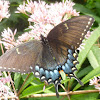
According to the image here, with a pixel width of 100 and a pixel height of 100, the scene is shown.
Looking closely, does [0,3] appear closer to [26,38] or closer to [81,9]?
[26,38]

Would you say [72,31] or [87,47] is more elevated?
[72,31]

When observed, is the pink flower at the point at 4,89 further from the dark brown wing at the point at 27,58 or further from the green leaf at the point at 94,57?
the green leaf at the point at 94,57

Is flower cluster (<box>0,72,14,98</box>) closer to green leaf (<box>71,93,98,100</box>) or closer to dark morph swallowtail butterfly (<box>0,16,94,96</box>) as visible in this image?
dark morph swallowtail butterfly (<box>0,16,94,96</box>)

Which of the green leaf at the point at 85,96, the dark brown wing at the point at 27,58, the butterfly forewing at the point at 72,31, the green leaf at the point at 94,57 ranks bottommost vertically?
the green leaf at the point at 85,96

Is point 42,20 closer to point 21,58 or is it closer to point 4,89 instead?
point 21,58

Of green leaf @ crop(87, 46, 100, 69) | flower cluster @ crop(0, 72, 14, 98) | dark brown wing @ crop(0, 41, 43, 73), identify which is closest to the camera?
dark brown wing @ crop(0, 41, 43, 73)

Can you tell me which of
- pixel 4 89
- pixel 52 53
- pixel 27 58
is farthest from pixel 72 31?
pixel 4 89

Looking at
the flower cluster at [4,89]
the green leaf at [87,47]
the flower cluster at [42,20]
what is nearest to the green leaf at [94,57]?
the green leaf at [87,47]

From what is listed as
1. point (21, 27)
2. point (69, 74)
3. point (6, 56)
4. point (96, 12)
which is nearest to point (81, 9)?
→ point (96, 12)

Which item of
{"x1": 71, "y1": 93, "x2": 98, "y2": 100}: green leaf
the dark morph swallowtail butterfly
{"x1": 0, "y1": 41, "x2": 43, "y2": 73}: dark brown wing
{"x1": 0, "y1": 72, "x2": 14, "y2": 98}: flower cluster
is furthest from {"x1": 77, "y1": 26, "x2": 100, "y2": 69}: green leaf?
{"x1": 0, "y1": 72, "x2": 14, "y2": 98}: flower cluster

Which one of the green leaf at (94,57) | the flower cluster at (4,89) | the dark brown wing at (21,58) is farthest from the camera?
the green leaf at (94,57)
